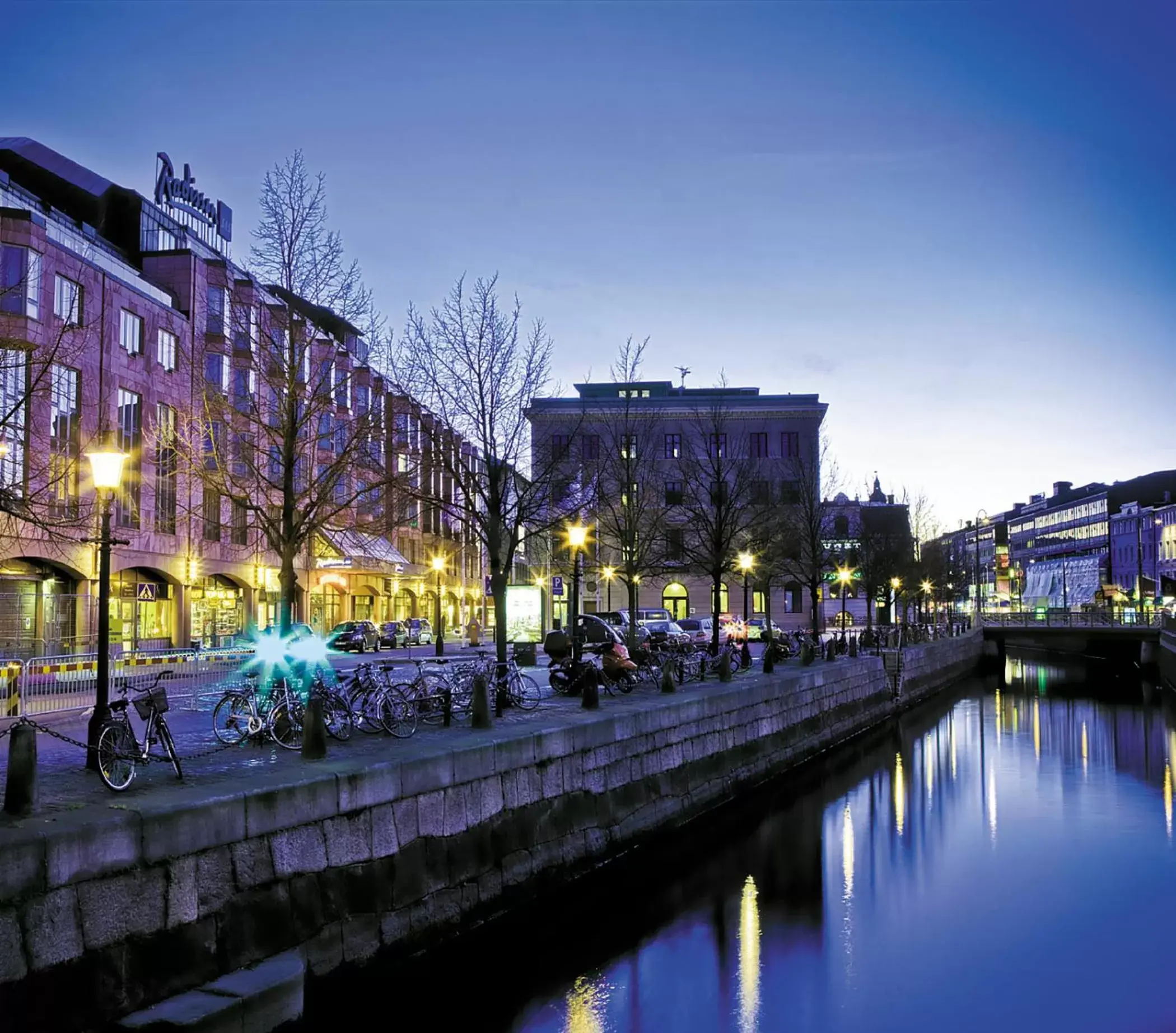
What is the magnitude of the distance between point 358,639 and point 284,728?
1380 inches

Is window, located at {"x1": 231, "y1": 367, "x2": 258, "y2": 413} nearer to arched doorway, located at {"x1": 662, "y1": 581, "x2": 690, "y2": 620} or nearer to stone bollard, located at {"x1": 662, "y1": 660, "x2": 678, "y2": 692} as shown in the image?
stone bollard, located at {"x1": 662, "y1": 660, "x2": 678, "y2": 692}

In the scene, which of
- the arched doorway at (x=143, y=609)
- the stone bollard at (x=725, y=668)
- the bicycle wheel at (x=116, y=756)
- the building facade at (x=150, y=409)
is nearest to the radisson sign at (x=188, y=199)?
the building facade at (x=150, y=409)

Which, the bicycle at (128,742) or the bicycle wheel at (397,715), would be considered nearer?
the bicycle at (128,742)

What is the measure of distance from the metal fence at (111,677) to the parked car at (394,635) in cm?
2756

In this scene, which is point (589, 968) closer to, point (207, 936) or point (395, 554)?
point (207, 936)

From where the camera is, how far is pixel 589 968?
1278 centimetres

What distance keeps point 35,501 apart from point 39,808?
8.30 meters

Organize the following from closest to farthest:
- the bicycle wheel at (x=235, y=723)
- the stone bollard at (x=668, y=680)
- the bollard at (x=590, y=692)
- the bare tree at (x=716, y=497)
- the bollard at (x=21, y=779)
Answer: the bollard at (x=21, y=779), the bicycle wheel at (x=235, y=723), the bollard at (x=590, y=692), the stone bollard at (x=668, y=680), the bare tree at (x=716, y=497)

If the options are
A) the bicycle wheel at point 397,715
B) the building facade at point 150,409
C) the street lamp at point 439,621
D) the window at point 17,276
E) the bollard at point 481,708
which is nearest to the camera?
the bicycle wheel at point 397,715

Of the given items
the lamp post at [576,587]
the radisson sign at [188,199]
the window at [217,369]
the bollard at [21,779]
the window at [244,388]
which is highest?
the radisson sign at [188,199]

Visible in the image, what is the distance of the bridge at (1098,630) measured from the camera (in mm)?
61938

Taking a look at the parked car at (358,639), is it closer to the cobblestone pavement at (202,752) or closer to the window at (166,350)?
the window at (166,350)

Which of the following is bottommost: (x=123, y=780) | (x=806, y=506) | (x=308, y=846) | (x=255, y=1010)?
(x=255, y=1010)

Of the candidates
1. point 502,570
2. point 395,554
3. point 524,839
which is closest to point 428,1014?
point 524,839
